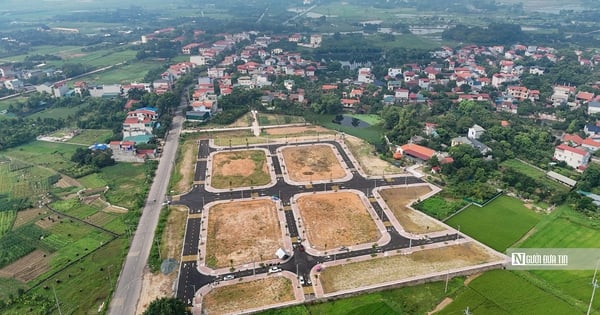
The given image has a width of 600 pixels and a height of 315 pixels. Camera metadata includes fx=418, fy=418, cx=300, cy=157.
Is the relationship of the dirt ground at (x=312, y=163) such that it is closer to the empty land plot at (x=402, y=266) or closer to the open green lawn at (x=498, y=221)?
the open green lawn at (x=498, y=221)

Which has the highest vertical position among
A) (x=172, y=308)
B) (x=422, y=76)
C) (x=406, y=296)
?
(x=422, y=76)

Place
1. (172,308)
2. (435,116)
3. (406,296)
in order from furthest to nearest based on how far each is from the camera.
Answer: (435,116)
(406,296)
(172,308)

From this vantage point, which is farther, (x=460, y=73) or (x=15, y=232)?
(x=460, y=73)

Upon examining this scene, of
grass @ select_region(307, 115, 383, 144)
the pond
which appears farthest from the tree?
the pond

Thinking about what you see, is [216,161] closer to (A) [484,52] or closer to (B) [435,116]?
(B) [435,116]

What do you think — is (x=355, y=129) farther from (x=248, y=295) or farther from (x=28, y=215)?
(x=28, y=215)

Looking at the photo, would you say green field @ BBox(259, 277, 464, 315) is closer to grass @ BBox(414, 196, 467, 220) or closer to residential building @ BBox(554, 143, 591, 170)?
grass @ BBox(414, 196, 467, 220)

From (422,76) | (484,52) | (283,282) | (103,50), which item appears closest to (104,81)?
(103,50)
